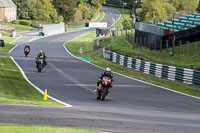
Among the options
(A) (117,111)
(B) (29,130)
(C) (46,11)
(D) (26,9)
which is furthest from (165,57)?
(C) (46,11)

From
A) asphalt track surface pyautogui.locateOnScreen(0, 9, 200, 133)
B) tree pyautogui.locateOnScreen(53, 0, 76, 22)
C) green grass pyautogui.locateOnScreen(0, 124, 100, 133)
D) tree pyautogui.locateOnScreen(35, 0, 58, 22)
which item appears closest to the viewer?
green grass pyautogui.locateOnScreen(0, 124, 100, 133)

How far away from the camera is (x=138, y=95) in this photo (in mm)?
23578

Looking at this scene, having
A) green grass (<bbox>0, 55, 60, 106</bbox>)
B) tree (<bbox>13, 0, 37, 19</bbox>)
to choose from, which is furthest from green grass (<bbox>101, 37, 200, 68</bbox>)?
tree (<bbox>13, 0, 37, 19</bbox>)

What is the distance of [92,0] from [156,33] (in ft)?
364

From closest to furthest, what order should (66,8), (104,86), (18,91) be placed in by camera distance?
1. (104,86)
2. (18,91)
3. (66,8)

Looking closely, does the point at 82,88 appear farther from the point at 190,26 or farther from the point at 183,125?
the point at 190,26

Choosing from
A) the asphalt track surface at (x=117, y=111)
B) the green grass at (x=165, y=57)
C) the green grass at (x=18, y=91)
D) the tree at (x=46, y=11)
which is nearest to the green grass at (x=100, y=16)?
the tree at (x=46, y=11)

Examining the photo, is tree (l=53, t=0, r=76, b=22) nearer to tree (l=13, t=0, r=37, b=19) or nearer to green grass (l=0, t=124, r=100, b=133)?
tree (l=13, t=0, r=37, b=19)

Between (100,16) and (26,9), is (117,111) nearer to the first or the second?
(26,9)

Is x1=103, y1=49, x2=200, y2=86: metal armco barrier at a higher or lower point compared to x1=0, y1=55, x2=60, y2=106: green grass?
lower

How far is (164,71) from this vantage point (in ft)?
116

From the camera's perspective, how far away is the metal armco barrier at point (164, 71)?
31.3 meters

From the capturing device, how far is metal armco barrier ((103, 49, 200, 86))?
3127 cm

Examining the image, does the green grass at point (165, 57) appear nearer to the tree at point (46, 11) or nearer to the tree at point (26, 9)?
the tree at point (26, 9)
